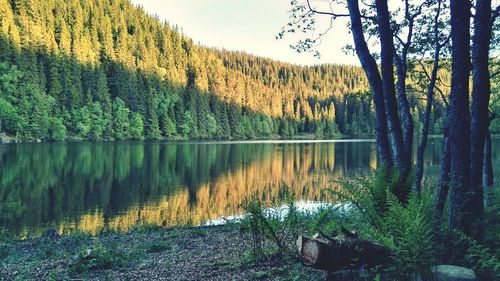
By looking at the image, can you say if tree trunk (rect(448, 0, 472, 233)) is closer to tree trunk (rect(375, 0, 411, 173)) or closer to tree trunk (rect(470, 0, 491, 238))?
tree trunk (rect(470, 0, 491, 238))

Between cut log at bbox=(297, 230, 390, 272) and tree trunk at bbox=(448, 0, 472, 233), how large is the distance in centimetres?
136

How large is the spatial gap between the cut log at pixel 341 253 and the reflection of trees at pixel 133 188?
6.75 metres

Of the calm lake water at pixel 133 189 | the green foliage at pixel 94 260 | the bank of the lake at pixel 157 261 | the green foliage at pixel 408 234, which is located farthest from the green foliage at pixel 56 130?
the green foliage at pixel 408 234

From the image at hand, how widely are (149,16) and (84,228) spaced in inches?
7236

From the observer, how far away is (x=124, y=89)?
114m

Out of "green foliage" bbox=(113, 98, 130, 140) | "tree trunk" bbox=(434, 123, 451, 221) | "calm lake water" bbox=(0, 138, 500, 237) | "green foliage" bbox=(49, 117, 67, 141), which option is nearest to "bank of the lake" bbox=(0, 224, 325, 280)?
"calm lake water" bbox=(0, 138, 500, 237)

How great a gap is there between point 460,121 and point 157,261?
20.8 ft

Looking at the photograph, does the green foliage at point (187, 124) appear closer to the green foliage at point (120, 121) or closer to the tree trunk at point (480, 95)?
the green foliage at point (120, 121)

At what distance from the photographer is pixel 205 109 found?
5054 inches

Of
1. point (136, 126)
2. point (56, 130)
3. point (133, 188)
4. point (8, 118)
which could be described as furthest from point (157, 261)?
point (136, 126)

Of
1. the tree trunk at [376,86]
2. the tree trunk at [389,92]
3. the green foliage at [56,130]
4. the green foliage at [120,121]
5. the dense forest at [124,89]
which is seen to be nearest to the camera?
the tree trunk at [389,92]

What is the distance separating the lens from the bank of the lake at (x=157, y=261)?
6.87 meters

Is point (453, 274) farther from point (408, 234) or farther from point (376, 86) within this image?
point (376, 86)

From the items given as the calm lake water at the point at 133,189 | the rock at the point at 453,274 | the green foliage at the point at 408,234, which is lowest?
the calm lake water at the point at 133,189
